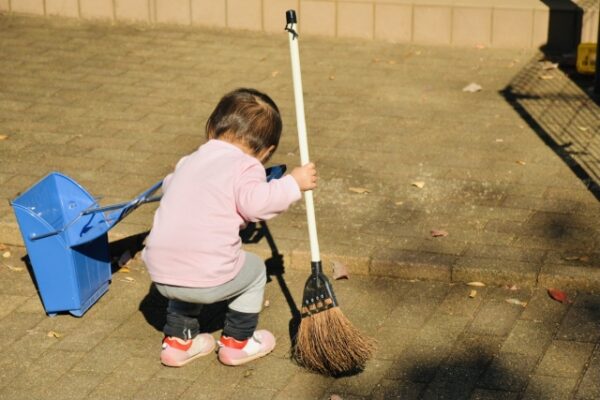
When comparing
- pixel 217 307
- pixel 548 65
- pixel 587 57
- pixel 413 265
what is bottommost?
pixel 217 307

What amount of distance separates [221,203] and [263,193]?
0.20m

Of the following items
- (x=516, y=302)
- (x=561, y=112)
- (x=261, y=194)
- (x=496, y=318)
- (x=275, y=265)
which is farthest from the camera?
(x=561, y=112)

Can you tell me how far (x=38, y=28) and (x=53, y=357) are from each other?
5999mm

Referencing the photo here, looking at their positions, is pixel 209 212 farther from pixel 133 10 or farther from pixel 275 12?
pixel 133 10

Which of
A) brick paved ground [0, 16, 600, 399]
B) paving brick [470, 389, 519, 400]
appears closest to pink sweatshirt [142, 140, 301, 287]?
brick paved ground [0, 16, 600, 399]

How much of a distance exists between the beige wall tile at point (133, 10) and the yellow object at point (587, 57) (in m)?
4.07

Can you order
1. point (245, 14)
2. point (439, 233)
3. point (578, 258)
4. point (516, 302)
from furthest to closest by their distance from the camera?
point (245, 14) → point (439, 233) → point (578, 258) → point (516, 302)

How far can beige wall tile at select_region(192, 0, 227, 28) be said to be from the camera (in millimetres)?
10258

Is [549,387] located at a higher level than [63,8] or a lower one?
lower

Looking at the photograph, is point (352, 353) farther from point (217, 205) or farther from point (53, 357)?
point (53, 357)

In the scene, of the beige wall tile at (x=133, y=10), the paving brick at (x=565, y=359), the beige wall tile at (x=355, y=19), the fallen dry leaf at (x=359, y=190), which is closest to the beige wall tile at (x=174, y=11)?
the beige wall tile at (x=133, y=10)

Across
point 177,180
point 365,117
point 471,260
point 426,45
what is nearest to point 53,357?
point 177,180

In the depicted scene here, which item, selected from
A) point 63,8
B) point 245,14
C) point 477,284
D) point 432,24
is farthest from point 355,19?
point 477,284

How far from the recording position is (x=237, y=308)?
16.4ft
